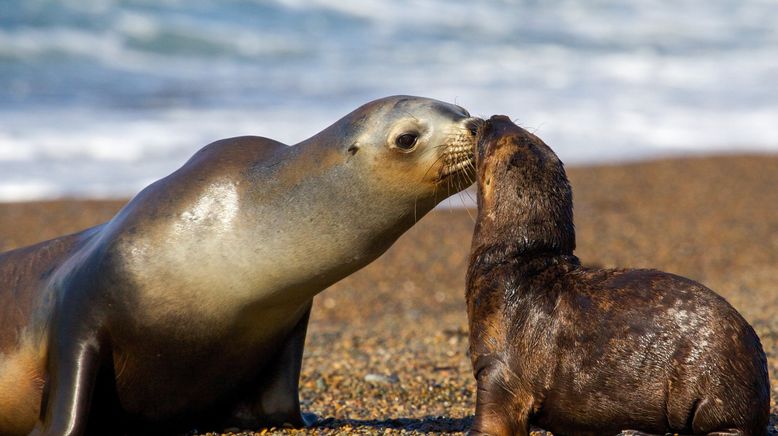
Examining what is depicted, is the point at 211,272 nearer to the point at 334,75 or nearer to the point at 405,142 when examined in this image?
the point at 405,142

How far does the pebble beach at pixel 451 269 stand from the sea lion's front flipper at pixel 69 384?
90 cm

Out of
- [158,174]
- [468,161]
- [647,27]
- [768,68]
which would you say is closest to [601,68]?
[768,68]

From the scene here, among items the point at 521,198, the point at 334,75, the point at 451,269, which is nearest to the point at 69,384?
the point at 521,198

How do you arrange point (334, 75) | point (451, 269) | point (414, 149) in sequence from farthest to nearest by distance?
point (334, 75), point (451, 269), point (414, 149)

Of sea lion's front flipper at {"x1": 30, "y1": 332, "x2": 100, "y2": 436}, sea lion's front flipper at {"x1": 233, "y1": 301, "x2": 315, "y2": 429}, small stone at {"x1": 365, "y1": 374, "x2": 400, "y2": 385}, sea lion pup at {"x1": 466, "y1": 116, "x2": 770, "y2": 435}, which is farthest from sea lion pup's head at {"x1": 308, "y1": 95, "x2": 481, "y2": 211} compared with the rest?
Result: small stone at {"x1": 365, "y1": 374, "x2": 400, "y2": 385}

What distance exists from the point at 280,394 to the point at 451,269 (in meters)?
5.80

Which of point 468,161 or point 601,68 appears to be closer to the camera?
point 468,161

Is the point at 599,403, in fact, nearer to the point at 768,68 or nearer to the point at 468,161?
the point at 468,161

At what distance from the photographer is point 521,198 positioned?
5.21 metres

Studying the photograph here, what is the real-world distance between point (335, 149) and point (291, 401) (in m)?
1.23

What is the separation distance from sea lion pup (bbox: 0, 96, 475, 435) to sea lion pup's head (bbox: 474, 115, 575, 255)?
236mm

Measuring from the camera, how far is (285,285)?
17.6 feet

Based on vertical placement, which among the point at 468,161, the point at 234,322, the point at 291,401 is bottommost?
the point at 291,401

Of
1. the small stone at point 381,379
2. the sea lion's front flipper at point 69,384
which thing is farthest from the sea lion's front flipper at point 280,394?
the small stone at point 381,379
